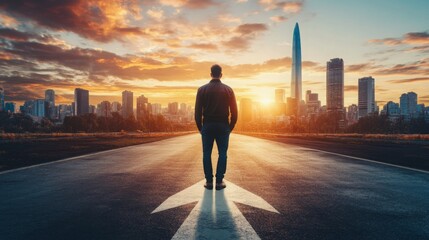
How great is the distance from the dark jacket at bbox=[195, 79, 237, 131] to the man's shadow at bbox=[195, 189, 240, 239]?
5.23 ft

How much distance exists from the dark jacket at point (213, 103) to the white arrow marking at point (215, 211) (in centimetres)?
141

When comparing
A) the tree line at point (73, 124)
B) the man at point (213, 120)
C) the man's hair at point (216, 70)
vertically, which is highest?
the man's hair at point (216, 70)

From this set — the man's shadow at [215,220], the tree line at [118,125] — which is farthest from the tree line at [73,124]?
the man's shadow at [215,220]

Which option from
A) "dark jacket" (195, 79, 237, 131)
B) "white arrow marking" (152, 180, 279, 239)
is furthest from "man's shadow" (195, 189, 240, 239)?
"dark jacket" (195, 79, 237, 131)

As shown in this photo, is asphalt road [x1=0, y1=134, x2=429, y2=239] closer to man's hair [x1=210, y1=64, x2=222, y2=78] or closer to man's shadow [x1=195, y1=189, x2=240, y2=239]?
man's shadow [x1=195, y1=189, x2=240, y2=239]

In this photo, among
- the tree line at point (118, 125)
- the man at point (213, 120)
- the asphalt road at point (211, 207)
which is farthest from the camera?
the tree line at point (118, 125)

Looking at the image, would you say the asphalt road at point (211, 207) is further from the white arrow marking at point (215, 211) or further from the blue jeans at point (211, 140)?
the blue jeans at point (211, 140)

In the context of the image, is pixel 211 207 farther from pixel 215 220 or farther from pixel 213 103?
pixel 213 103

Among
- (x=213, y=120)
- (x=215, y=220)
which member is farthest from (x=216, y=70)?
(x=215, y=220)

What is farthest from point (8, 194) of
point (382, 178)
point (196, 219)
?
point (382, 178)

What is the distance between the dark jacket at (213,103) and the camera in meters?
6.43

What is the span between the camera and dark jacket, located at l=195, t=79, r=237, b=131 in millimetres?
6426

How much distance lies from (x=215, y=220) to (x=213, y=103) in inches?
110

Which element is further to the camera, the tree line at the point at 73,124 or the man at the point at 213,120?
the tree line at the point at 73,124
